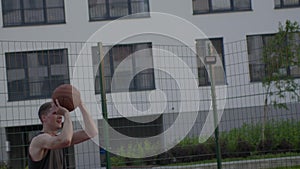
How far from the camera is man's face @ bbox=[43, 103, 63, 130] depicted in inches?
162

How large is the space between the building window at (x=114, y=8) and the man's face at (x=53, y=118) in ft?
61.3

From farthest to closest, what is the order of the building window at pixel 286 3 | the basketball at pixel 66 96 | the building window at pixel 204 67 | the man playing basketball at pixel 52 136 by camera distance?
1. the building window at pixel 286 3
2. the building window at pixel 204 67
3. the basketball at pixel 66 96
4. the man playing basketball at pixel 52 136

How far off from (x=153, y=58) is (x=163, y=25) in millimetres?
2239

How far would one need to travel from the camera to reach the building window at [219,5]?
23047 millimetres

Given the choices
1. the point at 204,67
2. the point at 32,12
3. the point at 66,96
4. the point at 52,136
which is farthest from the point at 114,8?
the point at 52,136

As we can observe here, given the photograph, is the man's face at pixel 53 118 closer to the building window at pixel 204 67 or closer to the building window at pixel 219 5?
the building window at pixel 204 67

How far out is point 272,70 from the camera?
15.6 m

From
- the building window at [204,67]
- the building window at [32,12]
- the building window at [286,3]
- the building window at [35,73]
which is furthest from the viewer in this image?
the building window at [286,3]

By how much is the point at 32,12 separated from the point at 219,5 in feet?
24.7

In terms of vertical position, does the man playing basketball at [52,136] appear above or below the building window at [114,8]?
below

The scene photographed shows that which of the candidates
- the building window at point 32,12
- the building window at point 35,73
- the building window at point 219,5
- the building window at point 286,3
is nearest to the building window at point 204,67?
the building window at point 35,73

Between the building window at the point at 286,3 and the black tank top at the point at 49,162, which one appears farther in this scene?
the building window at the point at 286,3

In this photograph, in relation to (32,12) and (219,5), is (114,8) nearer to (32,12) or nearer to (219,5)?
(32,12)

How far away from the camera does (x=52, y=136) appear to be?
13.5 feet
